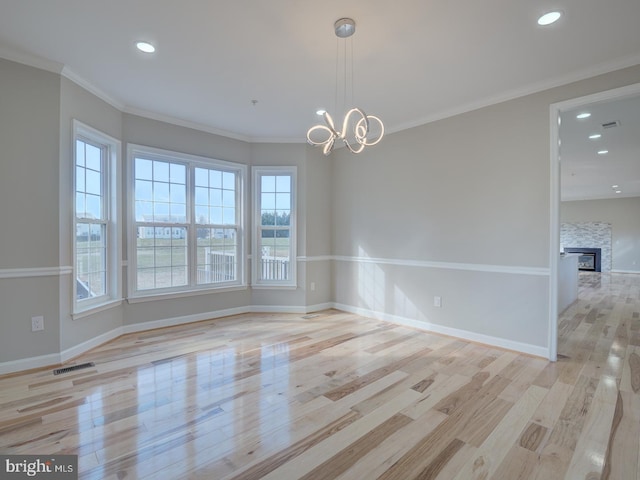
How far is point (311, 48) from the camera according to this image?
2.71 metres

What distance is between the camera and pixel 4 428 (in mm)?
2115

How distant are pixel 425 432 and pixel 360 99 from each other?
328 centimetres

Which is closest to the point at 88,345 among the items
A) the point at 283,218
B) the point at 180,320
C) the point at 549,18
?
the point at 180,320

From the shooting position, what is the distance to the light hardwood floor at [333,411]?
1808mm

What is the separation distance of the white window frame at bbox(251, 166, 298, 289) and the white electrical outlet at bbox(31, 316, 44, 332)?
2677 mm

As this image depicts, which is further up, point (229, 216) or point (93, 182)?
point (93, 182)

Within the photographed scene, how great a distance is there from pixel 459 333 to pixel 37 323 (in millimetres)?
4458

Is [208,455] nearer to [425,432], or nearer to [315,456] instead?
[315,456]

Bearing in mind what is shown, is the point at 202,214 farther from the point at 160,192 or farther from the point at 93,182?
Answer: the point at 93,182

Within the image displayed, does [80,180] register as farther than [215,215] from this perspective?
No

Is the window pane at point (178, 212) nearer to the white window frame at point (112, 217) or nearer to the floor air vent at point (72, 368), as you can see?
the white window frame at point (112, 217)

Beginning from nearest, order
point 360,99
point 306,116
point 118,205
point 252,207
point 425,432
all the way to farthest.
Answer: point 425,432, point 360,99, point 118,205, point 306,116, point 252,207

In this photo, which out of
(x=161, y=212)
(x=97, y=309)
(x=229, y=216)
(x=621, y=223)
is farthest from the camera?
(x=621, y=223)

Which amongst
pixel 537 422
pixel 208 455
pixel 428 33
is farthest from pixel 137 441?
pixel 428 33
